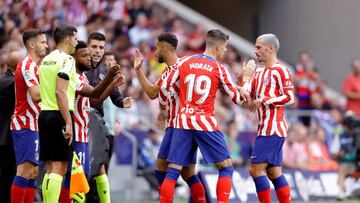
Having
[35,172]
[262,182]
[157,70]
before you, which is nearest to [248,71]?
[262,182]

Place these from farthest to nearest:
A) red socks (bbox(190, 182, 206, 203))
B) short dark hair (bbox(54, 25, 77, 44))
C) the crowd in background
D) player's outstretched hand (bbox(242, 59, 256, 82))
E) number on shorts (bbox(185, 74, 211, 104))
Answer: the crowd in background, red socks (bbox(190, 182, 206, 203)), player's outstretched hand (bbox(242, 59, 256, 82)), number on shorts (bbox(185, 74, 211, 104)), short dark hair (bbox(54, 25, 77, 44))

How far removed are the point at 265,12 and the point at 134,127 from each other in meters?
10.2

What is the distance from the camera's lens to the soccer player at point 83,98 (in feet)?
42.3

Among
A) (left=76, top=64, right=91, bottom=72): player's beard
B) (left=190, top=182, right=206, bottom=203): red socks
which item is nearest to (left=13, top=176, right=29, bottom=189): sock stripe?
(left=76, top=64, right=91, bottom=72): player's beard

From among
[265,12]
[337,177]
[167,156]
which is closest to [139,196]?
[337,177]

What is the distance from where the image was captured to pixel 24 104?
1362 cm

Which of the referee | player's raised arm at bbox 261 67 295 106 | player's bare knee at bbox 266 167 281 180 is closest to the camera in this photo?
the referee

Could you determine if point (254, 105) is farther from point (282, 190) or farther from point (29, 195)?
point (29, 195)

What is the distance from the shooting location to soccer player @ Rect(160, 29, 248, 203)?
13.2m

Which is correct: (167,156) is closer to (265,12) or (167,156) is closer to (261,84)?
(261,84)

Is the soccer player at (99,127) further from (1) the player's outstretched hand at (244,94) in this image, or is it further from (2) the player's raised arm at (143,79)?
(1) the player's outstretched hand at (244,94)

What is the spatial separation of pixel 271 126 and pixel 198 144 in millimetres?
1211

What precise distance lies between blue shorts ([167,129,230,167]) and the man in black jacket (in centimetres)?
239

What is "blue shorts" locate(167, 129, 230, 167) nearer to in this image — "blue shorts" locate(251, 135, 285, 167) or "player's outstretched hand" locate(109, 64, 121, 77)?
"blue shorts" locate(251, 135, 285, 167)
